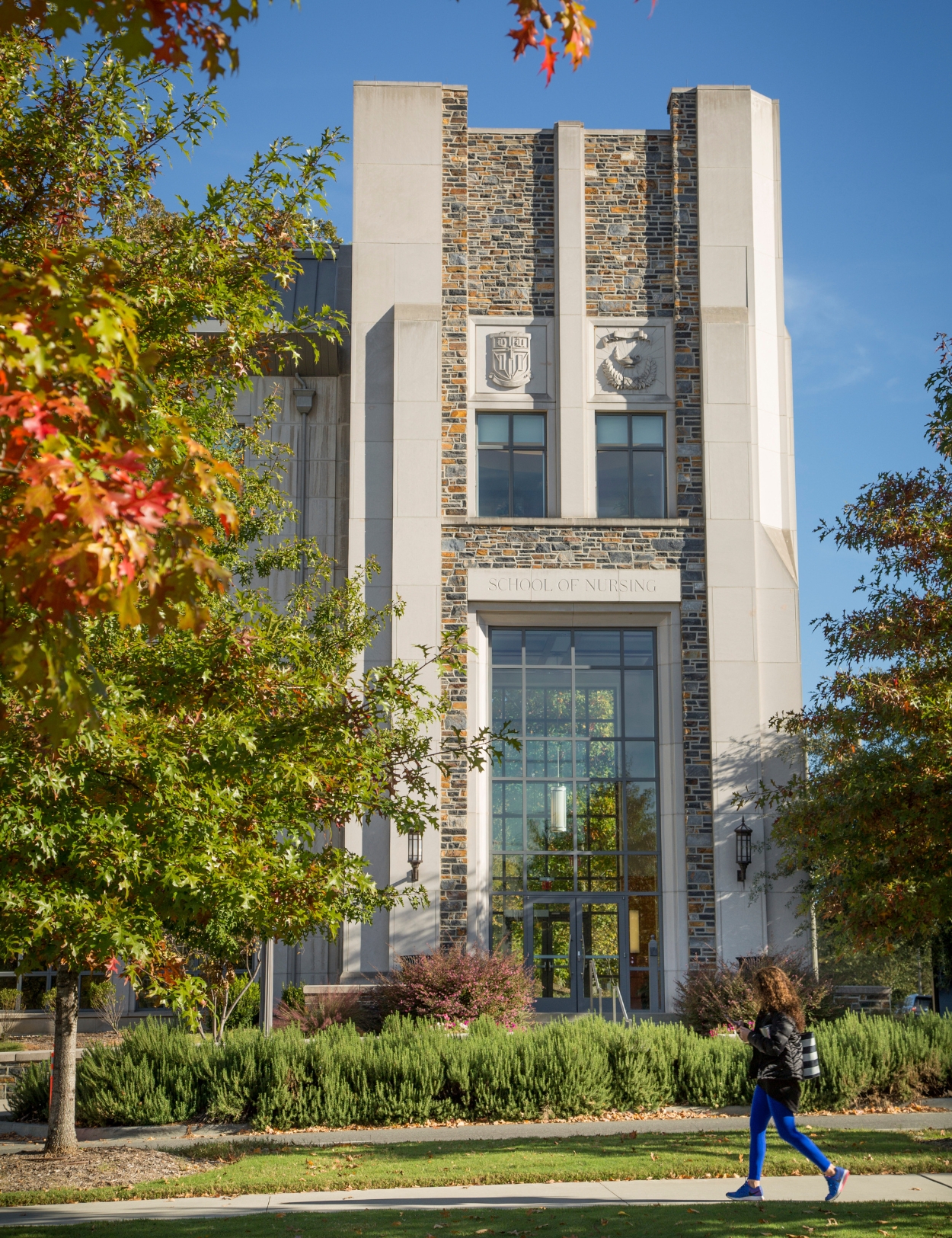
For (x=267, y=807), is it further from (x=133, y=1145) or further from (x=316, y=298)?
(x=316, y=298)

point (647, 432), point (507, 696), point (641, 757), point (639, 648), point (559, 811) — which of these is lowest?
point (559, 811)

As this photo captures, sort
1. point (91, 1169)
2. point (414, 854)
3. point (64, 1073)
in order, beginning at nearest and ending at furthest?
point (91, 1169) → point (64, 1073) → point (414, 854)

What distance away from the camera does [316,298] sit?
2688cm

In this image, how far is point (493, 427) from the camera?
22547mm

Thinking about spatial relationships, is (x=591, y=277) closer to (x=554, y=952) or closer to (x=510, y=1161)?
(x=554, y=952)

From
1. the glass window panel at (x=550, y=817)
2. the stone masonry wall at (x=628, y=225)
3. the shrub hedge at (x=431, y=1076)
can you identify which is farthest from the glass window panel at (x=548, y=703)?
the shrub hedge at (x=431, y=1076)

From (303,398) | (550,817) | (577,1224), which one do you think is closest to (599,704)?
(550,817)

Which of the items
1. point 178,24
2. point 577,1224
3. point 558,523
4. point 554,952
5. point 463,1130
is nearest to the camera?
point 178,24

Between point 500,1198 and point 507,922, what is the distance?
12447 mm

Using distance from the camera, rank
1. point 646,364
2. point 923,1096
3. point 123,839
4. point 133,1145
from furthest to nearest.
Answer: point 646,364
point 923,1096
point 133,1145
point 123,839

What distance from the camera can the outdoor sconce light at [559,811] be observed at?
2162 cm

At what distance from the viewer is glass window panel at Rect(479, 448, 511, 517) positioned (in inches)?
874

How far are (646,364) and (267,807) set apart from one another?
51.1 feet

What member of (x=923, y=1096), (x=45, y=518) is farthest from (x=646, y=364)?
(x=45, y=518)
